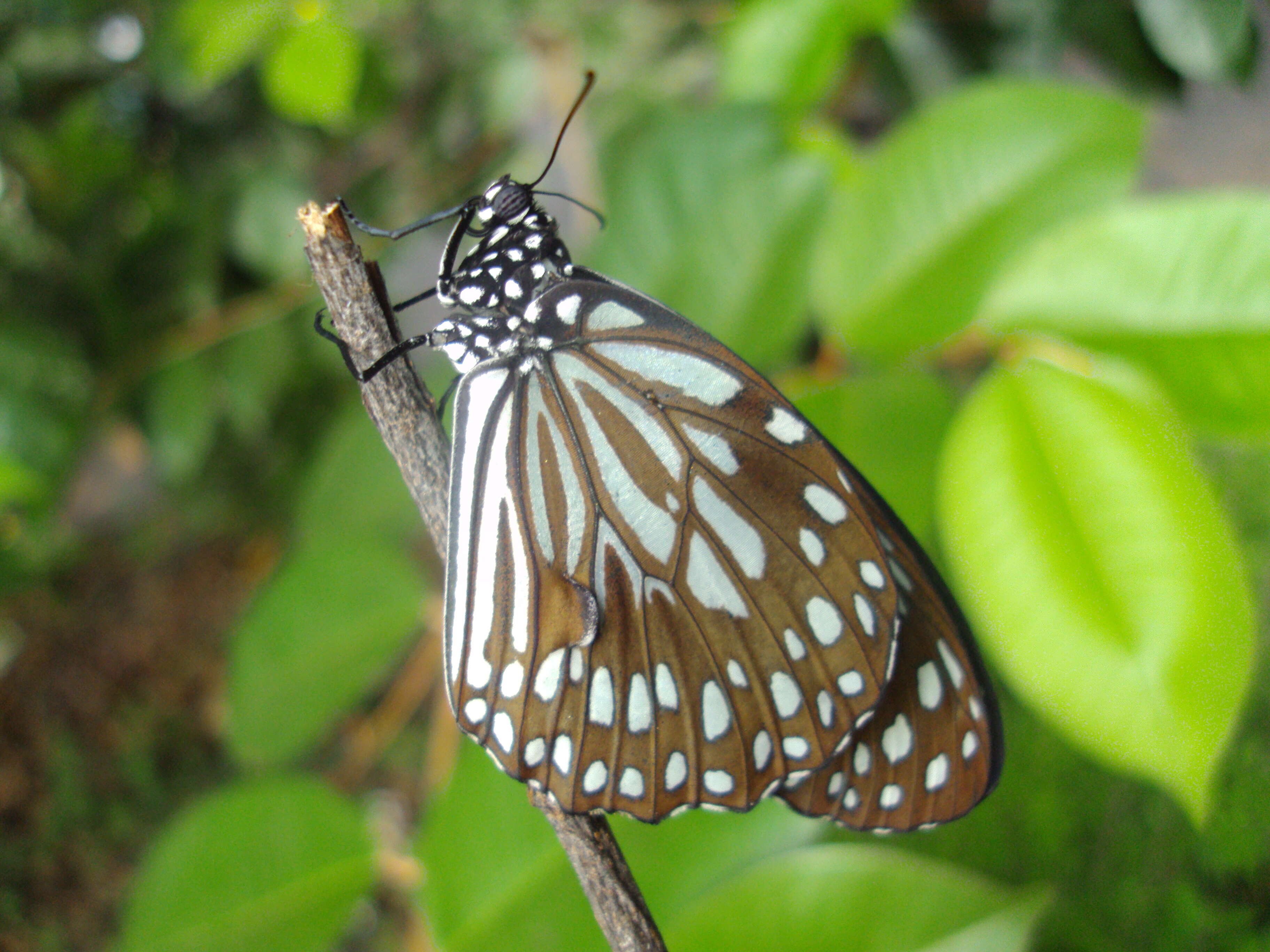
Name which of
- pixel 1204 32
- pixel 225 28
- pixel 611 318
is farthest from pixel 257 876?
pixel 1204 32

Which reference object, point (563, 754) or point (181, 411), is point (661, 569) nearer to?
point (563, 754)

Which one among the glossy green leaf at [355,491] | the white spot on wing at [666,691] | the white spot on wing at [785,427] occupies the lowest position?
the white spot on wing at [666,691]

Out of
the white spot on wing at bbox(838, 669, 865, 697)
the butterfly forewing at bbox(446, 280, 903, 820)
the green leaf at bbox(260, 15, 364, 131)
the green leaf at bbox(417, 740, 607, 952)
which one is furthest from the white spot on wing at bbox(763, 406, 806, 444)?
the green leaf at bbox(260, 15, 364, 131)

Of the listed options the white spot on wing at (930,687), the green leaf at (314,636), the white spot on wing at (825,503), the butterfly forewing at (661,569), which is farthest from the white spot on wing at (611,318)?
the green leaf at (314,636)

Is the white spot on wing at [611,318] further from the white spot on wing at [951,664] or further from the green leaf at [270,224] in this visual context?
the green leaf at [270,224]

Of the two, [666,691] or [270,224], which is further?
[270,224]

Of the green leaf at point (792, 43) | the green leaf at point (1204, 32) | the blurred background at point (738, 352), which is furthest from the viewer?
the green leaf at point (792, 43)
